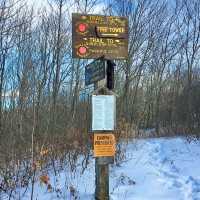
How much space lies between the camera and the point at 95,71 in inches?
222

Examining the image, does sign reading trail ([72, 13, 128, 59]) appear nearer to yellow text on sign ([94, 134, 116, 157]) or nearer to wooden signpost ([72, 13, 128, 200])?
wooden signpost ([72, 13, 128, 200])

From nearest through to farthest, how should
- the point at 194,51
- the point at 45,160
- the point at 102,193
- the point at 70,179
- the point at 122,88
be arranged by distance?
the point at 102,193, the point at 70,179, the point at 45,160, the point at 122,88, the point at 194,51

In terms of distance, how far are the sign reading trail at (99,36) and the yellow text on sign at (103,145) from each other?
1142 millimetres

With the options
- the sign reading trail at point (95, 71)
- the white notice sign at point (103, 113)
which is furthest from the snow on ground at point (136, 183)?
the sign reading trail at point (95, 71)

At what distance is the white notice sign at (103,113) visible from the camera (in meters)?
5.35

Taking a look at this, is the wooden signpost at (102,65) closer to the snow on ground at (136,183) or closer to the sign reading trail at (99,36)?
the sign reading trail at (99,36)

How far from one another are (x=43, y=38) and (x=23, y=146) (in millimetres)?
9221

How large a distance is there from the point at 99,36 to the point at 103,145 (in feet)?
5.13

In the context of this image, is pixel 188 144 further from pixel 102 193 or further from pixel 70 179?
pixel 102 193

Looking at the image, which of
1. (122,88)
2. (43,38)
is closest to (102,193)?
(43,38)

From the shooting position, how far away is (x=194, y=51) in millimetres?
26281

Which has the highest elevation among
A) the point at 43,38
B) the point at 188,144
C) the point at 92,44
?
the point at 43,38

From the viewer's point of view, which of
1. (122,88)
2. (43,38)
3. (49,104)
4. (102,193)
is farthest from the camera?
(122,88)

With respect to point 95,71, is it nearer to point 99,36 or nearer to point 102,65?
point 102,65
